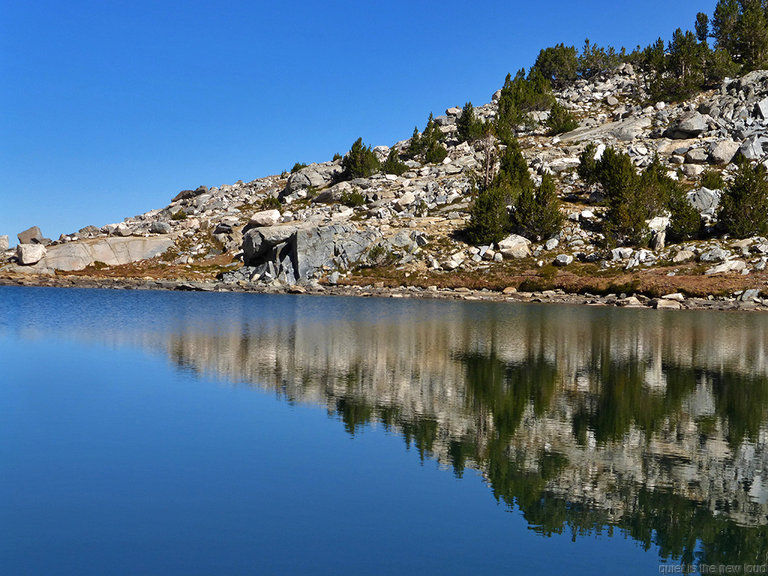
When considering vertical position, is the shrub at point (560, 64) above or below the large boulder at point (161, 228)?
above

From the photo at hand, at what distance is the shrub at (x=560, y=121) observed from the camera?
512ft

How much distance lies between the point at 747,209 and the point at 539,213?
29.0m

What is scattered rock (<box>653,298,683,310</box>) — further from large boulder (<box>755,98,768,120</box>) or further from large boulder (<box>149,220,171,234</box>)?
large boulder (<box>149,220,171,234</box>)

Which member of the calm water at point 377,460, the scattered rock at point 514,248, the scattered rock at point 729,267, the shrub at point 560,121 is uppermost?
the shrub at point 560,121

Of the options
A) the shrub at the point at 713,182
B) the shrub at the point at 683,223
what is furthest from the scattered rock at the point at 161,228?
the shrub at the point at 713,182

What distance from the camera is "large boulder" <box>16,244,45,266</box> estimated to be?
117 m

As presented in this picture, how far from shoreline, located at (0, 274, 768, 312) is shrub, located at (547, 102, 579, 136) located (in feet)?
270

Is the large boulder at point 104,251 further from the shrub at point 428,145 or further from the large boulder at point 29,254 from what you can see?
the shrub at point 428,145

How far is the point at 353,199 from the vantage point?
133 meters

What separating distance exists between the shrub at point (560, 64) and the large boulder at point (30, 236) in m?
146

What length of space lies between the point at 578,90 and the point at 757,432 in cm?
18506

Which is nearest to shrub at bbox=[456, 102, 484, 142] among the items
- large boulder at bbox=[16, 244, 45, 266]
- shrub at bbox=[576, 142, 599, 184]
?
shrub at bbox=[576, 142, 599, 184]

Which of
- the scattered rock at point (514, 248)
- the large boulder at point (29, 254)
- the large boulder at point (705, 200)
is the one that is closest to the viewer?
the scattered rock at point (514, 248)

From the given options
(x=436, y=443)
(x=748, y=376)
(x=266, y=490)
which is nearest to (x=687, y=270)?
(x=748, y=376)
